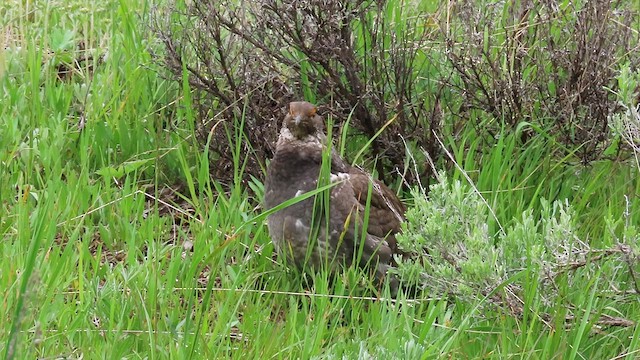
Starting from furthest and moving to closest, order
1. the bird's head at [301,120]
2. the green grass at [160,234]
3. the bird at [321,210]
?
the bird's head at [301,120], the bird at [321,210], the green grass at [160,234]

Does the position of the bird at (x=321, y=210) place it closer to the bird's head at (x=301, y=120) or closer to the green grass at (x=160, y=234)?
the bird's head at (x=301, y=120)

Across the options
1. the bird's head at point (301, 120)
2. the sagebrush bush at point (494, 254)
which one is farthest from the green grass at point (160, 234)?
the bird's head at point (301, 120)

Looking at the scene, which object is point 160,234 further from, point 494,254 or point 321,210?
point 494,254

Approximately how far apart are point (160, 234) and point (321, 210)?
0.72 m

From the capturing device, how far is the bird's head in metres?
4.61

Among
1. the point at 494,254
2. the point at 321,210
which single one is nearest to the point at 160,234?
the point at 321,210

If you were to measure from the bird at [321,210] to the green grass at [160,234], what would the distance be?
13 cm

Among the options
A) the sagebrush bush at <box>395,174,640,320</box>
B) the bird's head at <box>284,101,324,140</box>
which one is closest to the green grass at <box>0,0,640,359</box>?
the sagebrush bush at <box>395,174,640,320</box>

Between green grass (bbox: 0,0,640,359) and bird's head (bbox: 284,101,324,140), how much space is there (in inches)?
11.1

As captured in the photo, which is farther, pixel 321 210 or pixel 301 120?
pixel 301 120

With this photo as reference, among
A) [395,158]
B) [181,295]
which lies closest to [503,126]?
[395,158]

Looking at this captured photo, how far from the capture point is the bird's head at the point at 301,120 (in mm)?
4609

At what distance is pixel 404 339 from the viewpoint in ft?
10.9

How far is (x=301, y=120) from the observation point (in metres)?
4.61
